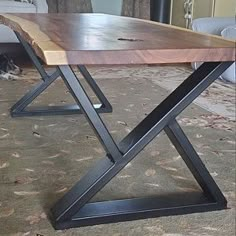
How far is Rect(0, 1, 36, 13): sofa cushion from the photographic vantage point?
11.3ft

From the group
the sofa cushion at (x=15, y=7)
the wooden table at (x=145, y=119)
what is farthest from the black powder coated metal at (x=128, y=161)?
the sofa cushion at (x=15, y=7)

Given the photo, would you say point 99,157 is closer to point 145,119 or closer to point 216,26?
point 145,119

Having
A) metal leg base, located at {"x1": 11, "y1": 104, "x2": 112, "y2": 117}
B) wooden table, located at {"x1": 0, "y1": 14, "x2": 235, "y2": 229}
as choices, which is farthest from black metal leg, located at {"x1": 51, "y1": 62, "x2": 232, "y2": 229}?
metal leg base, located at {"x1": 11, "y1": 104, "x2": 112, "y2": 117}

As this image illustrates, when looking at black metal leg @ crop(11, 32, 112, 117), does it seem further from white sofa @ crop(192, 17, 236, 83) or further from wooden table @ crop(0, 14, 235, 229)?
white sofa @ crop(192, 17, 236, 83)

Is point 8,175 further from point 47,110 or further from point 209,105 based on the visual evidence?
point 209,105

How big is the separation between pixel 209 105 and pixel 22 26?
1.41 m

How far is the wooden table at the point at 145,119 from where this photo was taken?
44.1 inches

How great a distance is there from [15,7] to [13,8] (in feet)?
0.06

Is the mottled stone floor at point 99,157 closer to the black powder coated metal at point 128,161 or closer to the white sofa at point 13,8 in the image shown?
the black powder coated metal at point 128,161

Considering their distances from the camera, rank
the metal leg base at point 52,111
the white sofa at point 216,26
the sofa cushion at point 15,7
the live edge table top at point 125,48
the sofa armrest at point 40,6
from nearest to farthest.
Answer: the live edge table top at point 125,48 → the metal leg base at point 52,111 → the white sofa at point 216,26 → the sofa cushion at point 15,7 → the sofa armrest at point 40,6

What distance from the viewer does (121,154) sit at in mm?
1260

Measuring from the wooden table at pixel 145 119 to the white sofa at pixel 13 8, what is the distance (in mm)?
2108

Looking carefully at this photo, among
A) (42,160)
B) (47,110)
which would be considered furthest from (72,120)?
(42,160)

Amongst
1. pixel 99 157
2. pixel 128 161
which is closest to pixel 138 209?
pixel 128 161
